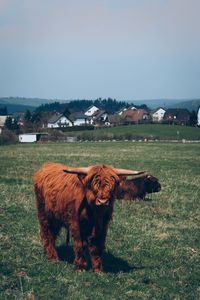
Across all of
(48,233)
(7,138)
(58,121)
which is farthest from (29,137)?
(48,233)

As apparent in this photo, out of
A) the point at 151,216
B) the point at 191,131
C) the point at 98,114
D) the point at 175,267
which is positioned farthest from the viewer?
the point at 98,114

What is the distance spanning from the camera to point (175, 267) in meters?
9.55

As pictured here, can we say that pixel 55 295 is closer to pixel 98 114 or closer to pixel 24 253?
pixel 24 253

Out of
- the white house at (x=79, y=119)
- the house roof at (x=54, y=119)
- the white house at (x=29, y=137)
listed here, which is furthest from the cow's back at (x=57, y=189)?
the white house at (x=79, y=119)

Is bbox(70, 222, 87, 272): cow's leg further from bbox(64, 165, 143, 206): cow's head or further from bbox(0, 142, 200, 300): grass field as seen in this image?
bbox(64, 165, 143, 206): cow's head

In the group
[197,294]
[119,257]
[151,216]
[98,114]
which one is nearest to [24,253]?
[119,257]

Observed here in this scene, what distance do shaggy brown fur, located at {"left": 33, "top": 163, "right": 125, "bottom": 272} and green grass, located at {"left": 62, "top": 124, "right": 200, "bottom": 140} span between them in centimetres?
7186

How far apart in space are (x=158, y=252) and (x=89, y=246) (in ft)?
7.70

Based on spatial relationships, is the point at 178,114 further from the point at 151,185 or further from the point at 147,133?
the point at 151,185

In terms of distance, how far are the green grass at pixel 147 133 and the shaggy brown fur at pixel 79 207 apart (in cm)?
7186

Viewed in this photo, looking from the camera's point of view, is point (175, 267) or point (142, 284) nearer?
point (142, 284)

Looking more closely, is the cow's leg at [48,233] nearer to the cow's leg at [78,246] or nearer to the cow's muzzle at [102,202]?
the cow's leg at [78,246]

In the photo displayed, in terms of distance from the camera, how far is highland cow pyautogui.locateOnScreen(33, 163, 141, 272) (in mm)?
8219

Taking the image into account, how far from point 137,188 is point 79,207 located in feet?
30.4
